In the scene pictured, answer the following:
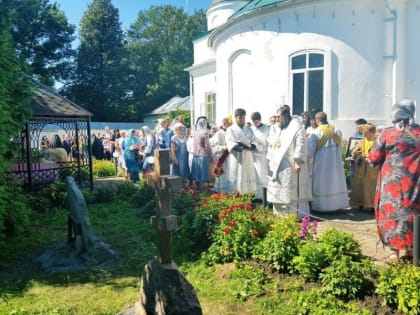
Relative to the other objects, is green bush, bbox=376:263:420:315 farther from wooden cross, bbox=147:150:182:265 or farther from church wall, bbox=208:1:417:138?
church wall, bbox=208:1:417:138

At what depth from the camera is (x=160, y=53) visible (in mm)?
58094

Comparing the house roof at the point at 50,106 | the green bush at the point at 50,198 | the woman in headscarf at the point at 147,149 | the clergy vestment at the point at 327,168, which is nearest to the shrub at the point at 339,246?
the clergy vestment at the point at 327,168

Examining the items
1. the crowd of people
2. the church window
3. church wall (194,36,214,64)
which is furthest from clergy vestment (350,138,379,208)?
church wall (194,36,214,64)

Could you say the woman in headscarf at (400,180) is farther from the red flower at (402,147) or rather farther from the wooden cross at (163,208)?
the wooden cross at (163,208)

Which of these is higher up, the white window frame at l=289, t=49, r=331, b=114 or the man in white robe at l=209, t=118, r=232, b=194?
the white window frame at l=289, t=49, r=331, b=114

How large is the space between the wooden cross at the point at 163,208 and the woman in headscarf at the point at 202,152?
6.10 m

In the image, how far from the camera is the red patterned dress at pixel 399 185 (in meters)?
4.62

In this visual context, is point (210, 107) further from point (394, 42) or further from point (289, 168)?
point (289, 168)

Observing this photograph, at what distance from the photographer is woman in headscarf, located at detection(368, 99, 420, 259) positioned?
4.63 metres

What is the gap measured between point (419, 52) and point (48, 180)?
1184cm

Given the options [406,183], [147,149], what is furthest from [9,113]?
[147,149]

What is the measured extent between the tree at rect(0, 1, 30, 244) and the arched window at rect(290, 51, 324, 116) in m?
9.44

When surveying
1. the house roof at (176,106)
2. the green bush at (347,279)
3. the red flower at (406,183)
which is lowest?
the green bush at (347,279)

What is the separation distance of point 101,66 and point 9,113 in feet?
142
